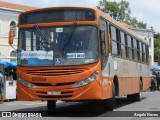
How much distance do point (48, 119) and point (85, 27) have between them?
9.87 feet

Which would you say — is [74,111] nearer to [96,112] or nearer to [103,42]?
[96,112]

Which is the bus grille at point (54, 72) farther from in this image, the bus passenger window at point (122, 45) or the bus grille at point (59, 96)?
the bus passenger window at point (122, 45)

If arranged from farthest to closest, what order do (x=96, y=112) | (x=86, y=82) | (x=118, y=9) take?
1. (x=118, y=9)
2. (x=96, y=112)
3. (x=86, y=82)

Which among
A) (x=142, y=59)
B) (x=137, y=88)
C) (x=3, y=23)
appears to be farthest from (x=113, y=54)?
(x=3, y=23)

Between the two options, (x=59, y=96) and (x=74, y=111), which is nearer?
(x=59, y=96)

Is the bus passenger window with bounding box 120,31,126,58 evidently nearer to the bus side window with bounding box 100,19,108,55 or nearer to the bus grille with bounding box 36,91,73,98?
the bus side window with bounding box 100,19,108,55

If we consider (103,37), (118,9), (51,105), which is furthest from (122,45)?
(118,9)

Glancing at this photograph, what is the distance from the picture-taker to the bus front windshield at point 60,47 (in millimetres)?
14188

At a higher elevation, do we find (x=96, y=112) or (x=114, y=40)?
(x=114, y=40)

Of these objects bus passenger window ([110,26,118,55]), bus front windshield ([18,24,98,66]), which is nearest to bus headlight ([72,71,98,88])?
bus front windshield ([18,24,98,66])

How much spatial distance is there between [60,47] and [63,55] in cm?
28

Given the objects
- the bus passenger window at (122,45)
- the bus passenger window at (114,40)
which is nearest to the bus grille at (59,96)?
the bus passenger window at (114,40)

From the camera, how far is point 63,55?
1425 centimetres

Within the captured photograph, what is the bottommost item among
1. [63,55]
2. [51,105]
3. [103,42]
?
[51,105]
